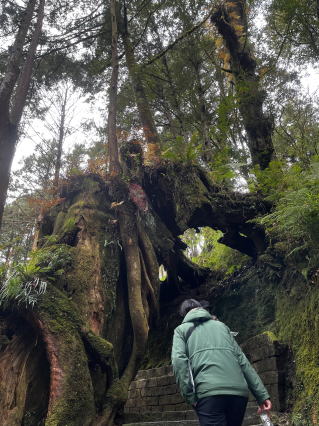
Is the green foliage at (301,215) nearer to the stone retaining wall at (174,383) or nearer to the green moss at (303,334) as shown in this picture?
the green moss at (303,334)

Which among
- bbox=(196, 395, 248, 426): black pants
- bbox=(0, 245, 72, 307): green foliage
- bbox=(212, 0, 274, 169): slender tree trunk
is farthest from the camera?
bbox=(212, 0, 274, 169): slender tree trunk

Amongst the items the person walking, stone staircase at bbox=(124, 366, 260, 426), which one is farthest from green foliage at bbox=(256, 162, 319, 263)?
the person walking

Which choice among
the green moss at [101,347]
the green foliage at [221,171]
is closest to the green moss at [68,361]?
the green moss at [101,347]

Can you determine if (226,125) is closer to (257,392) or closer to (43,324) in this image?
(43,324)

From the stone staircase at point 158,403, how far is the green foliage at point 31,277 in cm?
254

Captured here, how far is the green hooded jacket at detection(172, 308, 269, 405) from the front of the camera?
2.94 m

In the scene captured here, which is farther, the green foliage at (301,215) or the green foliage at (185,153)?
the green foliage at (185,153)

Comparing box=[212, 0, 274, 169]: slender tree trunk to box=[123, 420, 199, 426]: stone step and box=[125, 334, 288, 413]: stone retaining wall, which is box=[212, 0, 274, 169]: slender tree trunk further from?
box=[123, 420, 199, 426]: stone step

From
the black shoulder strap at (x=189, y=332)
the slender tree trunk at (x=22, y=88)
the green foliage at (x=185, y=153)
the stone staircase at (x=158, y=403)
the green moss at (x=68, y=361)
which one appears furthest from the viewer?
the green foliage at (x=185, y=153)

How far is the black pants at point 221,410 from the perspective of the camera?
9.34ft

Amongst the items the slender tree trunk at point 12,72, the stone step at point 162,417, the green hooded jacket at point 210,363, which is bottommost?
the stone step at point 162,417

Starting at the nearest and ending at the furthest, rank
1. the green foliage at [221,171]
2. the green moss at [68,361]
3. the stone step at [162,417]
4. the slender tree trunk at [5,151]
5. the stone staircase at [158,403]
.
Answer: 1. the green moss at [68,361]
2. the stone staircase at [158,403]
3. the stone step at [162,417]
4. the slender tree trunk at [5,151]
5. the green foliage at [221,171]

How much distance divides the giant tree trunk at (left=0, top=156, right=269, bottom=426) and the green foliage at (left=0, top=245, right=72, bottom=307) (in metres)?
0.11

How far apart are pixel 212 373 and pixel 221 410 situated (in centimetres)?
28
